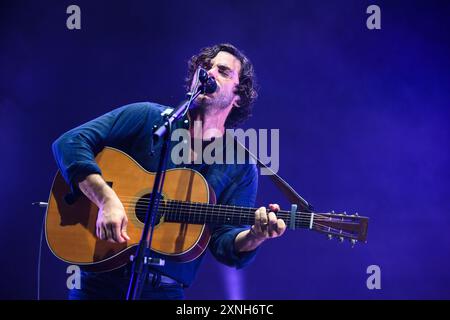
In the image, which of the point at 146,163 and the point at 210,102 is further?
the point at 210,102

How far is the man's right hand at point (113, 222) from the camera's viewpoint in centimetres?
249

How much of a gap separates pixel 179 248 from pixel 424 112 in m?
2.57

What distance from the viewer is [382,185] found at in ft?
12.8

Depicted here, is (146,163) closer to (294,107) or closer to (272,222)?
(272,222)

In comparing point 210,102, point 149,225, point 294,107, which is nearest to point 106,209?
point 149,225

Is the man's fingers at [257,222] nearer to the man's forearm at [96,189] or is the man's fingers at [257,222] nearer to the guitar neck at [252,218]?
the guitar neck at [252,218]

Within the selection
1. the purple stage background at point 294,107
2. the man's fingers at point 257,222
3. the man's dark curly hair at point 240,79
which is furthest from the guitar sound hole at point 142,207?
the purple stage background at point 294,107

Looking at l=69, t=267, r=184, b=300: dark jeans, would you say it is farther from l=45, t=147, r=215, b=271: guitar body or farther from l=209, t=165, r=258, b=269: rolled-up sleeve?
l=209, t=165, r=258, b=269: rolled-up sleeve

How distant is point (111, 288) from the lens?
2588 millimetres

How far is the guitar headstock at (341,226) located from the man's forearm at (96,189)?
47.2 inches

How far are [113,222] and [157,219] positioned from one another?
Result: 0.30m

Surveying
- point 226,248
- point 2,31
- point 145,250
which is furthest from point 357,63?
point 2,31

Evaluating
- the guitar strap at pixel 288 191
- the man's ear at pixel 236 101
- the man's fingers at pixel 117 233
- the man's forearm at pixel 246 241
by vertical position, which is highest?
the man's ear at pixel 236 101

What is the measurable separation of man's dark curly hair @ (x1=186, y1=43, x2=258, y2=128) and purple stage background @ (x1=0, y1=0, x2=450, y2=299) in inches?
14.2
